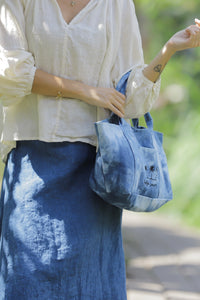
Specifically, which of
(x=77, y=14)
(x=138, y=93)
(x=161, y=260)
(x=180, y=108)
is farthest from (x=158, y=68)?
(x=180, y=108)

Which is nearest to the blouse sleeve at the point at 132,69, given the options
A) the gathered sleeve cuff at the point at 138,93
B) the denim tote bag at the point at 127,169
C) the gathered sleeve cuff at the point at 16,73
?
the gathered sleeve cuff at the point at 138,93

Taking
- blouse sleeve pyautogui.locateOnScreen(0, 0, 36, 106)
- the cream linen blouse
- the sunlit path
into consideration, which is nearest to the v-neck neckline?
the cream linen blouse

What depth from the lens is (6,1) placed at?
2.10 meters

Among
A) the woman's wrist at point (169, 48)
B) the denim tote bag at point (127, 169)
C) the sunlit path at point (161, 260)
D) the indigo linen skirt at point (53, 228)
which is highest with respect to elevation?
the woman's wrist at point (169, 48)

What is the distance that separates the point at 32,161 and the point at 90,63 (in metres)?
0.45

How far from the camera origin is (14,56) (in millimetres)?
2041

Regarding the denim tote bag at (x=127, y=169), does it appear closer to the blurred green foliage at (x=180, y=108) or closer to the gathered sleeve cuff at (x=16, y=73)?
the gathered sleeve cuff at (x=16, y=73)

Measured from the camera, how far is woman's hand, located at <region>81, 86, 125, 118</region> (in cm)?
212

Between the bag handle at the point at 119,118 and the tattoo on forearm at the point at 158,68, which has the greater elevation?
the tattoo on forearm at the point at 158,68

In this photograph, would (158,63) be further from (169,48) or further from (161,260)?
(161,260)

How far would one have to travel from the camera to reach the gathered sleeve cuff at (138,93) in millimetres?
2203

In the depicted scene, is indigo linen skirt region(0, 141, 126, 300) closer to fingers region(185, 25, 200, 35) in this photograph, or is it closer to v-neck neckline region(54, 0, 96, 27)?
v-neck neckline region(54, 0, 96, 27)

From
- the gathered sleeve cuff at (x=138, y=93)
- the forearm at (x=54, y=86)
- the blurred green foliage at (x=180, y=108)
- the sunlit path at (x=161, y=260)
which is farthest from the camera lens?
the blurred green foliage at (x=180, y=108)

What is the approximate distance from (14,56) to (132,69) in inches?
19.6
